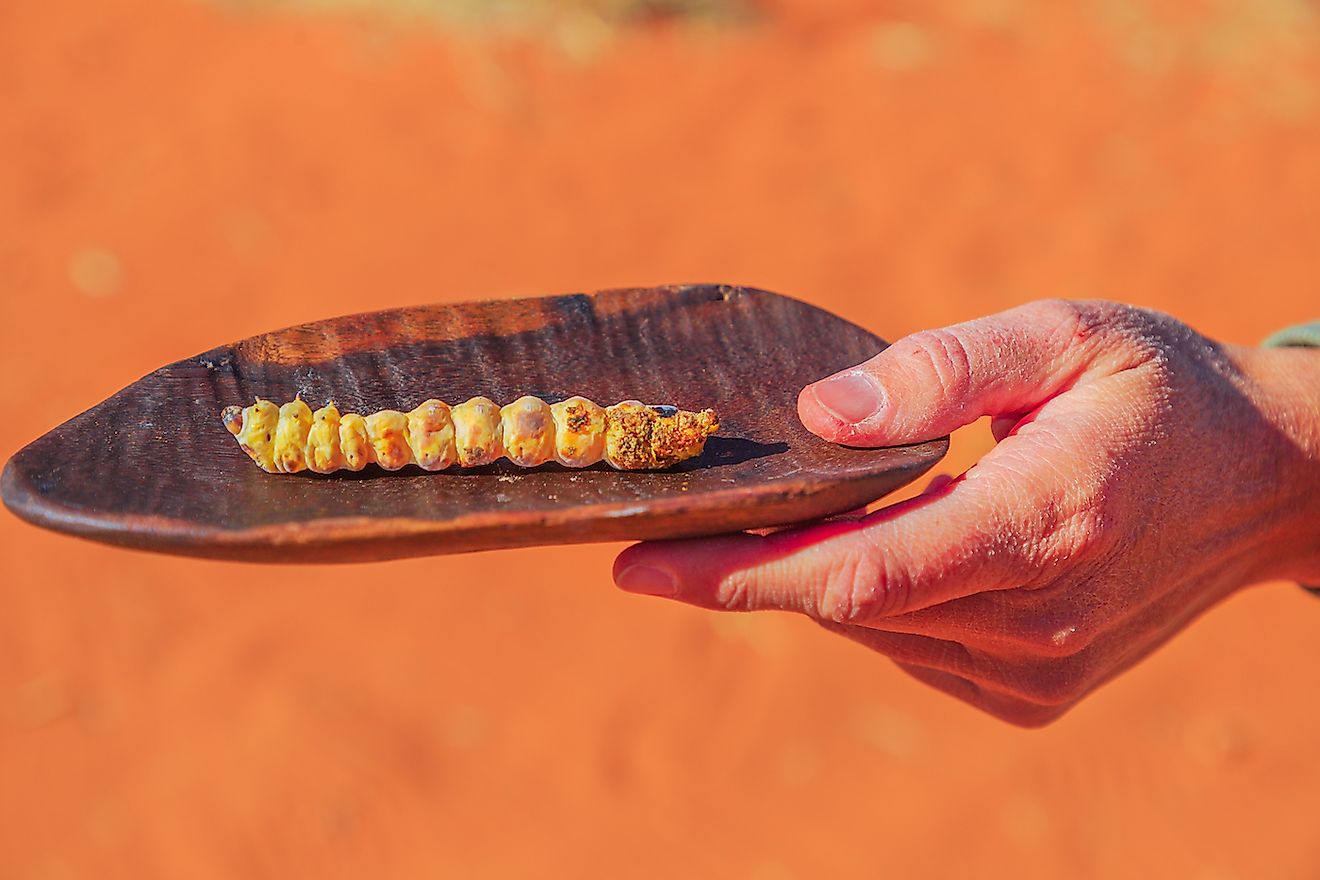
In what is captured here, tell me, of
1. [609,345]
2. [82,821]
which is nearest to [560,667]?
[82,821]

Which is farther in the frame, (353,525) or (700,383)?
(700,383)

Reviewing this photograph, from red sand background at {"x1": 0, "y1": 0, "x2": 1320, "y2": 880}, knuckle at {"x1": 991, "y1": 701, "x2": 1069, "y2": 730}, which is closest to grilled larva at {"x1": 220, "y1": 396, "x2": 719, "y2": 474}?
knuckle at {"x1": 991, "y1": 701, "x2": 1069, "y2": 730}

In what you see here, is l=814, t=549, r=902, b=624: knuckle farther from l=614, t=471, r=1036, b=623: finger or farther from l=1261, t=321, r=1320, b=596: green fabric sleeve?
l=1261, t=321, r=1320, b=596: green fabric sleeve

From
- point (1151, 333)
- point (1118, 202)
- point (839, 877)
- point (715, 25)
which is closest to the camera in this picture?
point (1151, 333)

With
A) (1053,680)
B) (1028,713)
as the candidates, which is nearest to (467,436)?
(1053,680)

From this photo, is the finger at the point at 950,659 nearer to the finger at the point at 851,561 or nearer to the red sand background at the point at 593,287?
the finger at the point at 851,561

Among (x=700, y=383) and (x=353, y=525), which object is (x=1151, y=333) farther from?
(x=353, y=525)
